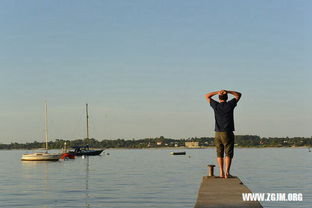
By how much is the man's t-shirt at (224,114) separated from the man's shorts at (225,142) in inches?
5.7

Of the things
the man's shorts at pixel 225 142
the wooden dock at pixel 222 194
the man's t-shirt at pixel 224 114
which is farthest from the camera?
the man's shorts at pixel 225 142

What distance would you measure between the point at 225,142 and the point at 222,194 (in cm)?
229

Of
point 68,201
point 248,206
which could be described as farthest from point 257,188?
point 248,206

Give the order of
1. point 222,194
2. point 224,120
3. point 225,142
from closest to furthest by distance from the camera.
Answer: point 222,194 → point 224,120 → point 225,142

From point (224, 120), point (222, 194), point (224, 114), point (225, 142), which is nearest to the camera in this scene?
point (222, 194)

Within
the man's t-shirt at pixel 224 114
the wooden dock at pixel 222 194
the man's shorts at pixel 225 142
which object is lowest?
the wooden dock at pixel 222 194

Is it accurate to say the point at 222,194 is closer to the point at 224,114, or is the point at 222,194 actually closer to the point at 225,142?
the point at 225,142

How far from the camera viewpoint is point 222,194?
13.5 metres

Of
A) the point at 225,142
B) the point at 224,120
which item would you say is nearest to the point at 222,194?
the point at 225,142

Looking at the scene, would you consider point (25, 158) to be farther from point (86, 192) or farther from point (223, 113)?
point (223, 113)

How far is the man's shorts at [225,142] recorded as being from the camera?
15406 millimetres

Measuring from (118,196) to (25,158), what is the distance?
8298 cm

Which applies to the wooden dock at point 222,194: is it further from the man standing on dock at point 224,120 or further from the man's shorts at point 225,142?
the man's shorts at point 225,142

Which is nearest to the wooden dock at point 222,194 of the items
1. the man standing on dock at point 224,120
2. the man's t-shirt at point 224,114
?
the man standing on dock at point 224,120
